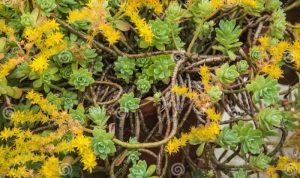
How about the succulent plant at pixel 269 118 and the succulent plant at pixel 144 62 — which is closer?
the succulent plant at pixel 269 118

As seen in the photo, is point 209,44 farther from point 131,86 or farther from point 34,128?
point 34,128

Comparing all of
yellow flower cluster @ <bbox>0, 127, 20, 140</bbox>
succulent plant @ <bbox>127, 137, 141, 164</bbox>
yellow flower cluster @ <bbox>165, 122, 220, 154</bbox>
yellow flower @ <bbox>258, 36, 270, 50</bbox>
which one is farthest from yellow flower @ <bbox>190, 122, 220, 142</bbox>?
yellow flower cluster @ <bbox>0, 127, 20, 140</bbox>

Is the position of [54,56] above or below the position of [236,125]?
above

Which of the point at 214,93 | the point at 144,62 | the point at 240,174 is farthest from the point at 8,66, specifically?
the point at 240,174

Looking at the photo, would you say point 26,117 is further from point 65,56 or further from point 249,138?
point 249,138

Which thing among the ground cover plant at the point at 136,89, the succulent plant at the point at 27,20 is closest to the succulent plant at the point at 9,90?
the ground cover plant at the point at 136,89

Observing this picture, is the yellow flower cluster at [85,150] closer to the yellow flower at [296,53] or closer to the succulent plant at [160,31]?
the succulent plant at [160,31]

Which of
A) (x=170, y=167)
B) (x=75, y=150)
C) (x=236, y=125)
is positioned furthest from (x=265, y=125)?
(x=75, y=150)
